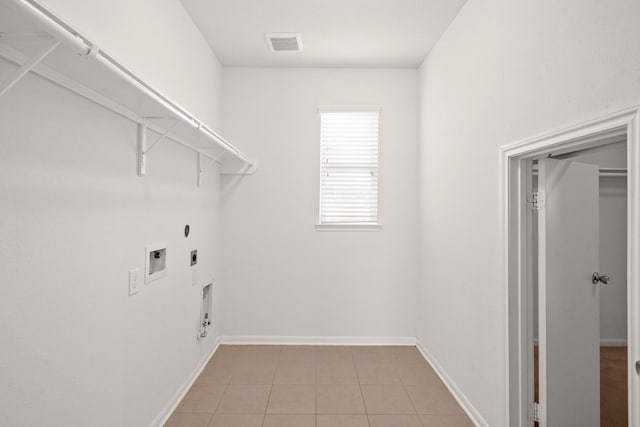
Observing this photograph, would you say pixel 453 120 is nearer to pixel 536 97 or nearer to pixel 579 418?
pixel 536 97

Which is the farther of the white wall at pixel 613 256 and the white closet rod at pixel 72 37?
the white wall at pixel 613 256

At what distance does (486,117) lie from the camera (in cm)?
235

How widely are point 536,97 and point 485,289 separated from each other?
3.87 feet

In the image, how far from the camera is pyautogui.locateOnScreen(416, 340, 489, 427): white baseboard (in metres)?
2.43

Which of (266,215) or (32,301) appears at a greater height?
(266,215)

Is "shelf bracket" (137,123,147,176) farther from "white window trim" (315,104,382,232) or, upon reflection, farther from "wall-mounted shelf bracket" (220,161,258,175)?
"white window trim" (315,104,382,232)

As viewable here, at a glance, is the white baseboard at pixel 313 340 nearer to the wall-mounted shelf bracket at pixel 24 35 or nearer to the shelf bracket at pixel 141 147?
the shelf bracket at pixel 141 147

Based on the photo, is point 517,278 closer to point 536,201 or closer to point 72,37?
point 536,201

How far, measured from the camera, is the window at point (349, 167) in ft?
13.0

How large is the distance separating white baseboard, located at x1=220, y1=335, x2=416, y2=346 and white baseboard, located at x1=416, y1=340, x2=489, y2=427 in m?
0.30

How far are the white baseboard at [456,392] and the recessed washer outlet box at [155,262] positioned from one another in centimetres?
223

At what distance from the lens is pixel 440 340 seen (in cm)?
320

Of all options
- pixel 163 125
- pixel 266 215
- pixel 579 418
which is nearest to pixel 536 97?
pixel 579 418

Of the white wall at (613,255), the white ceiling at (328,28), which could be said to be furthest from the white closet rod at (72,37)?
the white wall at (613,255)
